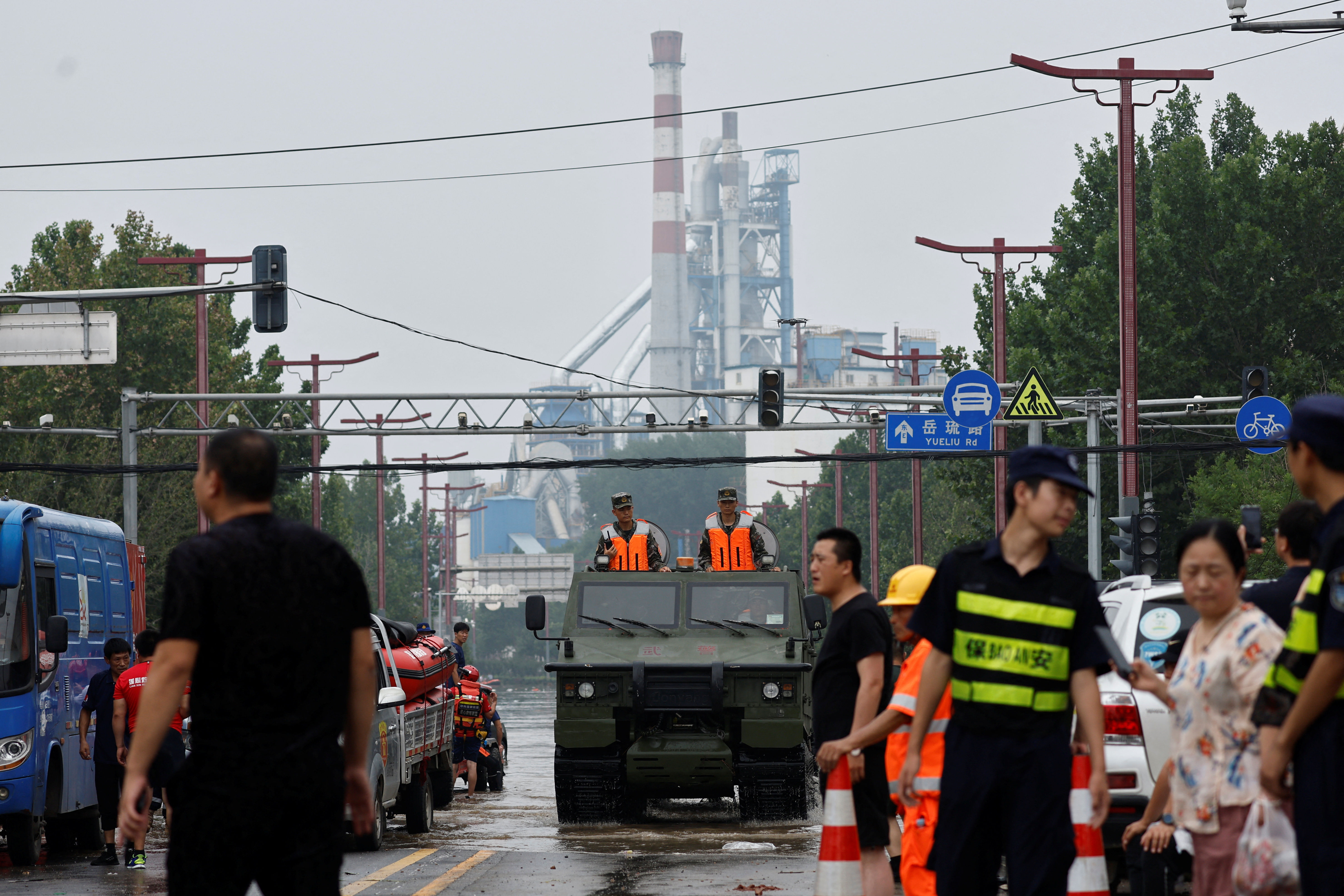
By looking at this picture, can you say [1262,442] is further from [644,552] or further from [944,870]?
[944,870]

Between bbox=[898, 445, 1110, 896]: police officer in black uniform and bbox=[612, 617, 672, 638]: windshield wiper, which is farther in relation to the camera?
bbox=[612, 617, 672, 638]: windshield wiper

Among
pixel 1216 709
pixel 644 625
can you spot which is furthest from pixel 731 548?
pixel 1216 709

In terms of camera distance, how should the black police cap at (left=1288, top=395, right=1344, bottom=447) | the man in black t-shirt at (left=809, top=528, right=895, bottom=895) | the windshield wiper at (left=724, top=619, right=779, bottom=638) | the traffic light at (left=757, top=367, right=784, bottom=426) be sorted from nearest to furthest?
the black police cap at (left=1288, top=395, right=1344, bottom=447)
the man in black t-shirt at (left=809, top=528, right=895, bottom=895)
the windshield wiper at (left=724, top=619, right=779, bottom=638)
the traffic light at (left=757, top=367, right=784, bottom=426)

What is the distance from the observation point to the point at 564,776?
17.7m

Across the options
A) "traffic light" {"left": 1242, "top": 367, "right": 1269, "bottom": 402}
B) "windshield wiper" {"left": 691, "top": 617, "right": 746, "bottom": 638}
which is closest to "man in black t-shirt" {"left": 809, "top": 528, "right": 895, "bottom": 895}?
"windshield wiper" {"left": 691, "top": 617, "right": 746, "bottom": 638}

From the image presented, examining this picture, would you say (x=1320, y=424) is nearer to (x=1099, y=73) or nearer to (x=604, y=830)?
(x=604, y=830)

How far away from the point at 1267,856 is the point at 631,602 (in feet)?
43.8

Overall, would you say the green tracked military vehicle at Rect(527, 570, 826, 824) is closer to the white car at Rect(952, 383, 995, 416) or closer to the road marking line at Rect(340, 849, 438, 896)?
the road marking line at Rect(340, 849, 438, 896)

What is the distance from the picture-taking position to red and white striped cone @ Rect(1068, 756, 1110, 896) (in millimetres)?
7258

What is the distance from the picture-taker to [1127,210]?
2677cm

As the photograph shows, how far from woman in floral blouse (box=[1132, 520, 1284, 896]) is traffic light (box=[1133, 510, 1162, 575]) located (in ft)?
61.4

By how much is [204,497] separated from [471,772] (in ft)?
62.1

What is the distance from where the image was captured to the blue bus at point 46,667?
15.0 m

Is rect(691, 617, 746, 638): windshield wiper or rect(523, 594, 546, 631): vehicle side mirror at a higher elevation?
rect(523, 594, 546, 631): vehicle side mirror
